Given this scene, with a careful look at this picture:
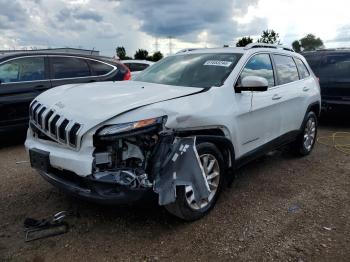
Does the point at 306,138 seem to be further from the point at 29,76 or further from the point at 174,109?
the point at 29,76

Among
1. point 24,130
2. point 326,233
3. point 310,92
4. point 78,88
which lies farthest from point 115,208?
point 310,92

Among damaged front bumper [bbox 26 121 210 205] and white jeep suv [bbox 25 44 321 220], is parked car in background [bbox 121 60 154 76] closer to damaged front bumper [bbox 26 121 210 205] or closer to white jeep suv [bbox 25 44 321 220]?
white jeep suv [bbox 25 44 321 220]

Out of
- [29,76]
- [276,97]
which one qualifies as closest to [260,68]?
[276,97]

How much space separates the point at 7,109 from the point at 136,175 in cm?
401

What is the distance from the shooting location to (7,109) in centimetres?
608

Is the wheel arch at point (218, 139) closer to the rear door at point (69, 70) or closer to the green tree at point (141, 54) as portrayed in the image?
the rear door at point (69, 70)

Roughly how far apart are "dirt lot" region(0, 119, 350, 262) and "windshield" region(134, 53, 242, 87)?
1347 mm

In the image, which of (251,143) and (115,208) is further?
(251,143)

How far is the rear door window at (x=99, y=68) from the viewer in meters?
7.21

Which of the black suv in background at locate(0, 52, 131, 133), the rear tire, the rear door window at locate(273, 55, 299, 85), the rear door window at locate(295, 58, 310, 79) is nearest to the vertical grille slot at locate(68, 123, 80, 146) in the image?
the rear door window at locate(273, 55, 299, 85)

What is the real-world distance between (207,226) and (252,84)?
1.52m

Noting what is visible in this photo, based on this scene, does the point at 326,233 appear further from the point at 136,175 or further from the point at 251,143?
the point at 136,175

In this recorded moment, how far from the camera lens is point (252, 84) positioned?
3.84 m

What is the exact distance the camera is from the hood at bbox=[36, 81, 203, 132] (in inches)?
121
